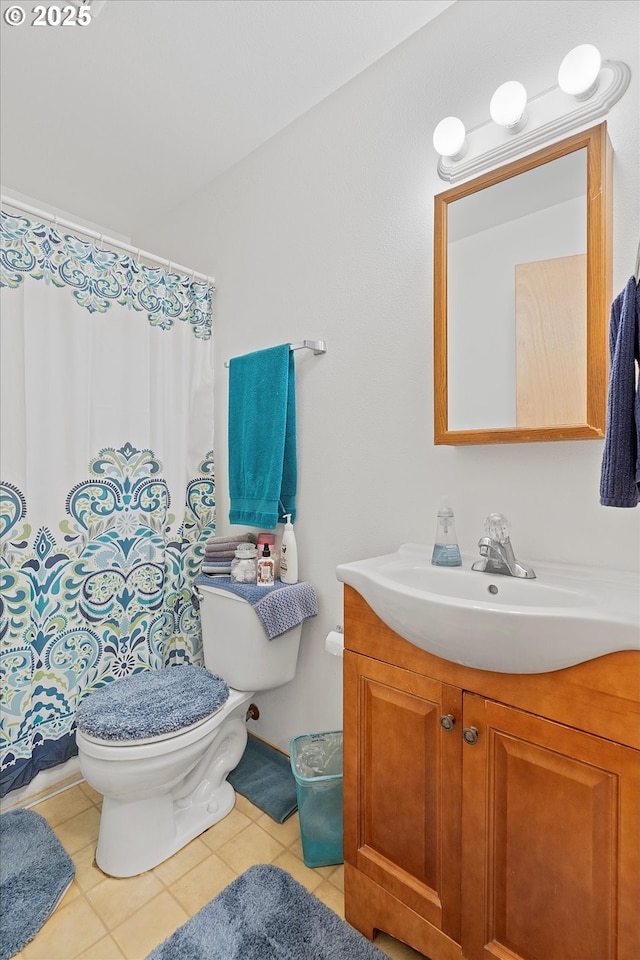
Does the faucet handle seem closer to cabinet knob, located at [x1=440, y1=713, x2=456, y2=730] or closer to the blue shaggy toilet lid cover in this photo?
cabinet knob, located at [x1=440, y1=713, x2=456, y2=730]

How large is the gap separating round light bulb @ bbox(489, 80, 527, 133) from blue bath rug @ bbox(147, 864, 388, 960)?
1991mm

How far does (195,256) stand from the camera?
2.20 m

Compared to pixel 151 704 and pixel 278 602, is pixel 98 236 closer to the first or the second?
pixel 278 602

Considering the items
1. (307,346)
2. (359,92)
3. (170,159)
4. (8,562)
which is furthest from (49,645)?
(359,92)

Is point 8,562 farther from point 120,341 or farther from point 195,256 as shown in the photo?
point 195,256

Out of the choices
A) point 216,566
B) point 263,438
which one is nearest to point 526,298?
point 263,438

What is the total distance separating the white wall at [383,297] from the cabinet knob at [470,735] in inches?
17.7

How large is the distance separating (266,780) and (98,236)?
6.77 ft

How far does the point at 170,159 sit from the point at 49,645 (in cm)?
194

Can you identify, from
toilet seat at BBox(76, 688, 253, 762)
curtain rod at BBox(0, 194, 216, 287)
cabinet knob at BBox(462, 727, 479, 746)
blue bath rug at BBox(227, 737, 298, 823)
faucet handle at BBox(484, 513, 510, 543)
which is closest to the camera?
cabinet knob at BBox(462, 727, 479, 746)

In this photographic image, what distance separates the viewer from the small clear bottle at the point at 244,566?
5.67ft

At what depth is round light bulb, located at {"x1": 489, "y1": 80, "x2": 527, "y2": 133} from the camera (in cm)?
113

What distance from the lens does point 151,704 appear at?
4.69 ft

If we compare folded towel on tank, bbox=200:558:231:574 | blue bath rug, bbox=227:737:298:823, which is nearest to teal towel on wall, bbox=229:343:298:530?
folded towel on tank, bbox=200:558:231:574
